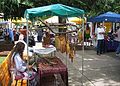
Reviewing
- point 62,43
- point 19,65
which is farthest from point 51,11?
point 62,43

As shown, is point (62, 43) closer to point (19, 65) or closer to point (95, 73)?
point (95, 73)

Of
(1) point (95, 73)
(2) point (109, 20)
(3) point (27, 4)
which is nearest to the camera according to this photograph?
(1) point (95, 73)

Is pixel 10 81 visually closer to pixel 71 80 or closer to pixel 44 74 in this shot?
pixel 44 74

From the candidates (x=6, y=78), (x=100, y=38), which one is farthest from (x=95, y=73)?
(x=100, y=38)

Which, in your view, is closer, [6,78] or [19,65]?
[6,78]

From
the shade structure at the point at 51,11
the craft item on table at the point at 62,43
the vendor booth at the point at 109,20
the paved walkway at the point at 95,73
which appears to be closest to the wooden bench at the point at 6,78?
the shade structure at the point at 51,11

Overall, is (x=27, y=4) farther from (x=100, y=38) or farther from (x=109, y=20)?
(x=109, y=20)

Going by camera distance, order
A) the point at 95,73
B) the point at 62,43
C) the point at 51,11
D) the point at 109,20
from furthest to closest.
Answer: the point at 109,20
the point at 95,73
the point at 62,43
the point at 51,11

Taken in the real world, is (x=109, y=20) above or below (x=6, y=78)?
above

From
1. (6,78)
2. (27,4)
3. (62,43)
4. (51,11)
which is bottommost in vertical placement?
(6,78)

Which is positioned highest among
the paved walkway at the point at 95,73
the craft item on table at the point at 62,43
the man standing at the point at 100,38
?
the craft item on table at the point at 62,43

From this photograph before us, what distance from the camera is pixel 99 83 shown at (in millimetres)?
10141

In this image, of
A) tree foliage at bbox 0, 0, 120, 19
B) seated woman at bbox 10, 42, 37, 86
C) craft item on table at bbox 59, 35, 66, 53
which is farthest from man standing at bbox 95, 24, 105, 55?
seated woman at bbox 10, 42, 37, 86

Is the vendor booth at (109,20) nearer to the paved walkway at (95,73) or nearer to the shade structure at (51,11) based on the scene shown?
the paved walkway at (95,73)
